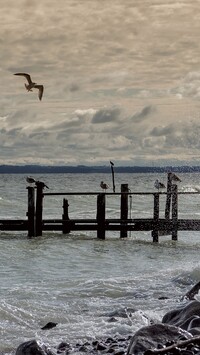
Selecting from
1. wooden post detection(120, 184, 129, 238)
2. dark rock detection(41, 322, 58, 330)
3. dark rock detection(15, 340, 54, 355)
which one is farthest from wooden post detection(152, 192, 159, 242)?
dark rock detection(15, 340, 54, 355)

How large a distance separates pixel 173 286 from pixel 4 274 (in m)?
4.81

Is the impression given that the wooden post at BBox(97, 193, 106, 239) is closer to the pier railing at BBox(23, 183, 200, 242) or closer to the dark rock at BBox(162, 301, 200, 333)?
A: the pier railing at BBox(23, 183, 200, 242)

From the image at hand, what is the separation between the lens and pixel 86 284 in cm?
1619

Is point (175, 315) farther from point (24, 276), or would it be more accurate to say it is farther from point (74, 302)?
point (24, 276)

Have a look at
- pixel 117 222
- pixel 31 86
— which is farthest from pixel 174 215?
pixel 31 86

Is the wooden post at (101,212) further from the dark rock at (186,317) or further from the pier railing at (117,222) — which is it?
the dark rock at (186,317)

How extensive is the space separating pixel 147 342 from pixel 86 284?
7.53 m

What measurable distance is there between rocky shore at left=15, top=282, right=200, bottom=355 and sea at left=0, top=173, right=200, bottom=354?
540mm

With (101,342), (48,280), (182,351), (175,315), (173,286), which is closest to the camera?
(182,351)

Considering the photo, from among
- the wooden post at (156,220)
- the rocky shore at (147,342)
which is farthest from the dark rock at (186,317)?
the wooden post at (156,220)

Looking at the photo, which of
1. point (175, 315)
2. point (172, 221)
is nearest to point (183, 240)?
point (172, 221)

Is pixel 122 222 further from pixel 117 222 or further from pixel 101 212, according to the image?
pixel 101 212

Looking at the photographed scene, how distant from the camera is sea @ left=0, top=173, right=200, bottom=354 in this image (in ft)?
37.9

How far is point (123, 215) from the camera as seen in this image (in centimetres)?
2667
